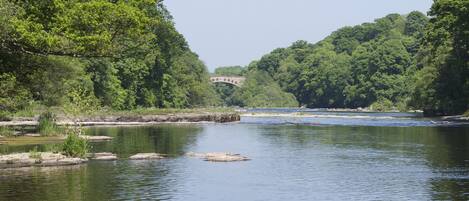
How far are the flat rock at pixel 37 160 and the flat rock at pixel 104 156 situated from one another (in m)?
2.35

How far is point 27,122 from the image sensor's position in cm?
8125

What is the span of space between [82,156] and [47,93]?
27034mm

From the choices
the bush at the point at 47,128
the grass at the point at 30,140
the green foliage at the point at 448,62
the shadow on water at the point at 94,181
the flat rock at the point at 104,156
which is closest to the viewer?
the shadow on water at the point at 94,181

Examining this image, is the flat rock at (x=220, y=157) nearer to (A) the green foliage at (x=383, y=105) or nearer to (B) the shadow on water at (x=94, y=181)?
(B) the shadow on water at (x=94, y=181)

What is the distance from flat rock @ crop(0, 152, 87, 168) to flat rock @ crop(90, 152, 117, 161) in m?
2.35

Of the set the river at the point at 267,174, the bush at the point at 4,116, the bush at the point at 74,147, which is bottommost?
the river at the point at 267,174

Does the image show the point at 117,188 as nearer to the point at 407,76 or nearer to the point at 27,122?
the point at 27,122

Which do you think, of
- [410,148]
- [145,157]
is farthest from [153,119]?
[145,157]

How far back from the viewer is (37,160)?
4078 cm

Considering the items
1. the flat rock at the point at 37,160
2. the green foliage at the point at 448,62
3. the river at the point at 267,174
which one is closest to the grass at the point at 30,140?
the river at the point at 267,174

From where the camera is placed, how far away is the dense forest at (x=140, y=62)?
104 ft

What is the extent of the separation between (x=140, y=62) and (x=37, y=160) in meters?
78.0

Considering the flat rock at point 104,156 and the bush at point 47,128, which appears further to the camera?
the bush at point 47,128

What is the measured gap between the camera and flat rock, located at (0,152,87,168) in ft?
132
